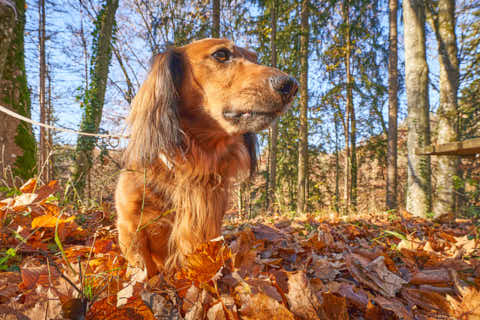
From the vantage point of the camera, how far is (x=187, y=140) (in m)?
1.90

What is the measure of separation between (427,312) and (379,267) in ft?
1.06

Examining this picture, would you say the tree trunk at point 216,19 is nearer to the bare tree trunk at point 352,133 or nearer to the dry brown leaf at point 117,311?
the bare tree trunk at point 352,133

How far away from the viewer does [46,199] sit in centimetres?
162

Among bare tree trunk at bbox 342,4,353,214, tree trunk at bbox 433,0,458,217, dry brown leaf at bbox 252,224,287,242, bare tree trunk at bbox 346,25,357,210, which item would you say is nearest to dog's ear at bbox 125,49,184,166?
dry brown leaf at bbox 252,224,287,242

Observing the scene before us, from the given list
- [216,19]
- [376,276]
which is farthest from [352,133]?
[376,276]

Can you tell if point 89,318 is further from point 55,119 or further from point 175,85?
point 55,119

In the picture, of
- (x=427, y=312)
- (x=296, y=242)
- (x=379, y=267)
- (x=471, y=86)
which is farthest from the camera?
(x=471, y=86)

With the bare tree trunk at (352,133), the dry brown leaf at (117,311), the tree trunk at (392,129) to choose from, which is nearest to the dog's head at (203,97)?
the dry brown leaf at (117,311)

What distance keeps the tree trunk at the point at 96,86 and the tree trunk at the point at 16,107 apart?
2.85 meters

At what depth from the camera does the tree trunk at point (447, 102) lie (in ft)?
17.0

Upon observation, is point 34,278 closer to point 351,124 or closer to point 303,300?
point 303,300

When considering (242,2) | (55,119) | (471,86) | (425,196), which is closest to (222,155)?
(425,196)

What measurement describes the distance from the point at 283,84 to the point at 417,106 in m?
4.87

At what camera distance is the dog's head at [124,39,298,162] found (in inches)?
63.6
